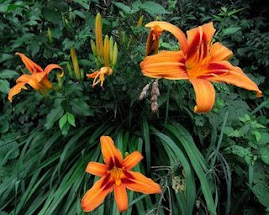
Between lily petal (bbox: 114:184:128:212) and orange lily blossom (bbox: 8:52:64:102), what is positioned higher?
orange lily blossom (bbox: 8:52:64:102)

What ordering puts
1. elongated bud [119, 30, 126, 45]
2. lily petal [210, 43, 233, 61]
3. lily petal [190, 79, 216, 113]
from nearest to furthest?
lily petal [190, 79, 216, 113] < lily petal [210, 43, 233, 61] < elongated bud [119, 30, 126, 45]

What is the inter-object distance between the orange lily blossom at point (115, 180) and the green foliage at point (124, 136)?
25 centimetres

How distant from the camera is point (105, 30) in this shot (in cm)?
190

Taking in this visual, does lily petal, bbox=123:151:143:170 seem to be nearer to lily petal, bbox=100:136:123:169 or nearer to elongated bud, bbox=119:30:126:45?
lily petal, bbox=100:136:123:169

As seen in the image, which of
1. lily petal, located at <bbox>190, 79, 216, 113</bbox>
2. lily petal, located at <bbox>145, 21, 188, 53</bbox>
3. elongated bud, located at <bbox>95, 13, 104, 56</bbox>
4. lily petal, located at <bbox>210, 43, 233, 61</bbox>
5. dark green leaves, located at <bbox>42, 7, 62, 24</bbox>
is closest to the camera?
lily petal, located at <bbox>190, 79, 216, 113</bbox>

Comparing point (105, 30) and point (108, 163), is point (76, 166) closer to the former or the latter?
point (108, 163)

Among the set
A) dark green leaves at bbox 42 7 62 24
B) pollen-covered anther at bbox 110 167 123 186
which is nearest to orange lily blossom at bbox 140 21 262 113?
pollen-covered anther at bbox 110 167 123 186

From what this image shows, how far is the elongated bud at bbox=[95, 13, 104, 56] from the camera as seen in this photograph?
1503 mm

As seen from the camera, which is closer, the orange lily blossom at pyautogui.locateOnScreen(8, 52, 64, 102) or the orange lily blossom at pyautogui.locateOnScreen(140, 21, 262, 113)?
the orange lily blossom at pyautogui.locateOnScreen(140, 21, 262, 113)

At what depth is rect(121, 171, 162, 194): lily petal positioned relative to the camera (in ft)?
4.30

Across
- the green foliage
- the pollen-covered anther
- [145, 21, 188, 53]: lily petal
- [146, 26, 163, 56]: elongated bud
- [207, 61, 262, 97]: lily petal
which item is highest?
[145, 21, 188, 53]: lily petal

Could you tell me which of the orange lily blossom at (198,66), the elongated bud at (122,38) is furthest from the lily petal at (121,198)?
the elongated bud at (122,38)

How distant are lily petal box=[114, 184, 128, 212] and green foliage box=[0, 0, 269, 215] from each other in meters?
0.27

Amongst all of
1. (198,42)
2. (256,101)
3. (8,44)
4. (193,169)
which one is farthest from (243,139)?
(8,44)
